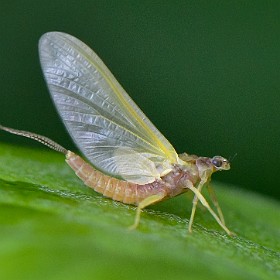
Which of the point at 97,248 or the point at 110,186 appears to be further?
the point at 110,186

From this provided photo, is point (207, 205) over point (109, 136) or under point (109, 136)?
under

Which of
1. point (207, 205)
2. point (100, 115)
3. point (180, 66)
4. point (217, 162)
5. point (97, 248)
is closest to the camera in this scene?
point (97, 248)

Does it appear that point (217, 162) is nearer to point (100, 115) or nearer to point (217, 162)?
point (217, 162)

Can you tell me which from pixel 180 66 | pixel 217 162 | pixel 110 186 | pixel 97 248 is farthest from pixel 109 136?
pixel 180 66

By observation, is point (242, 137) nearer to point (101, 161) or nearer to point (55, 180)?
point (101, 161)

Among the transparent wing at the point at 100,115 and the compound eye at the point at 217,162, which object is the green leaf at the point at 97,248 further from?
the compound eye at the point at 217,162

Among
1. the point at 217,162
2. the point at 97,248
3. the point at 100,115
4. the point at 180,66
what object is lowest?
the point at 97,248

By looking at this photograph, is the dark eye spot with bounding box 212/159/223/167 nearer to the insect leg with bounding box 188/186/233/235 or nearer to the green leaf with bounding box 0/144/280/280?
the insect leg with bounding box 188/186/233/235
